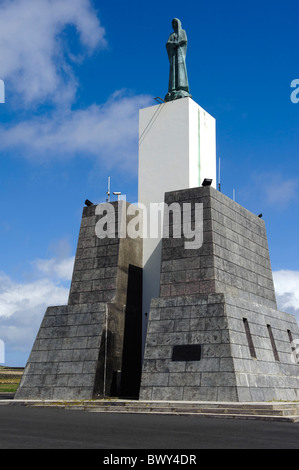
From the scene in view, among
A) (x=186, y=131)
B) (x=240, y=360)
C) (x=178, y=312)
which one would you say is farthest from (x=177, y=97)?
(x=240, y=360)

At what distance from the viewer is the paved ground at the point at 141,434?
30.5 feet

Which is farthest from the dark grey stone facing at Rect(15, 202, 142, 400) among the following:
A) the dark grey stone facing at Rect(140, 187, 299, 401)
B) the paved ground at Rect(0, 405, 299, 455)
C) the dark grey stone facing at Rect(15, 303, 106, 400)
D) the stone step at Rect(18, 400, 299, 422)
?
the paved ground at Rect(0, 405, 299, 455)

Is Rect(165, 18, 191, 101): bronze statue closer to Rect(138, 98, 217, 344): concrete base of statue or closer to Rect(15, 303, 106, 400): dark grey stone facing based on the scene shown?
Rect(138, 98, 217, 344): concrete base of statue

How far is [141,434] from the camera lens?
Result: 10.9 metres

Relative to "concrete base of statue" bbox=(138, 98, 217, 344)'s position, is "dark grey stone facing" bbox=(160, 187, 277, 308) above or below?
below

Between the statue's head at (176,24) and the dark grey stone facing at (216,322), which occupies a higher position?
the statue's head at (176,24)

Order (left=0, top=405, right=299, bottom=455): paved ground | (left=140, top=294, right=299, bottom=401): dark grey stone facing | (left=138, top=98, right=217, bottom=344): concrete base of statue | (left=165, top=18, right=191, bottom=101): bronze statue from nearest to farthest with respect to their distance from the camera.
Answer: (left=0, top=405, right=299, bottom=455): paved ground < (left=140, top=294, right=299, bottom=401): dark grey stone facing < (left=138, top=98, right=217, bottom=344): concrete base of statue < (left=165, top=18, right=191, bottom=101): bronze statue

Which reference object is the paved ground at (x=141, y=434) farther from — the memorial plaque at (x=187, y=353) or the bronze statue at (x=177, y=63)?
the bronze statue at (x=177, y=63)

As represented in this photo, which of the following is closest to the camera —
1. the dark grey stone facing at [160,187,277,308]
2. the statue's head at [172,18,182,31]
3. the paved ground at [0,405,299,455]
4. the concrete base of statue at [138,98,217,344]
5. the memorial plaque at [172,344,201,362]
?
the paved ground at [0,405,299,455]

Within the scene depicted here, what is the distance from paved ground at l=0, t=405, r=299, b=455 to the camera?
9.29 meters

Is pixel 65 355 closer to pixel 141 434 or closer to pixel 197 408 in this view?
pixel 197 408

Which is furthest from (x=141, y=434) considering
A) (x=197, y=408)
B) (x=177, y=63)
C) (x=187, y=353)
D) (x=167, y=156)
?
(x=177, y=63)

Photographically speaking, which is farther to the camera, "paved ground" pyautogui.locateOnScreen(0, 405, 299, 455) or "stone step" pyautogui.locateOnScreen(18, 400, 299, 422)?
"stone step" pyautogui.locateOnScreen(18, 400, 299, 422)

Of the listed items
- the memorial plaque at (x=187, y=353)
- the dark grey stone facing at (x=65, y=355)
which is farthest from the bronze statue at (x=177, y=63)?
the memorial plaque at (x=187, y=353)
